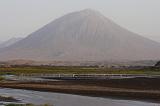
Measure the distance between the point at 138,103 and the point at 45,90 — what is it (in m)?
19.4

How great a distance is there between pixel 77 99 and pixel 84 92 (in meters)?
7.48

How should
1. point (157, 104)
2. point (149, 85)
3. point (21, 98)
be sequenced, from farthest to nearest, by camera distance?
point (149, 85) → point (21, 98) → point (157, 104)

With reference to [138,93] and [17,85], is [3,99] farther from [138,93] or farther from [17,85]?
[17,85]

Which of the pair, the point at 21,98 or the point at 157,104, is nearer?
the point at 157,104

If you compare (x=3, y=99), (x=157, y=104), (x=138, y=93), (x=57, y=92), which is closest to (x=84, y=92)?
(x=57, y=92)

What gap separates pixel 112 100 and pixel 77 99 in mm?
3726

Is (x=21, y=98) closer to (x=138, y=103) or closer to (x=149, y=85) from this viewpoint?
(x=138, y=103)

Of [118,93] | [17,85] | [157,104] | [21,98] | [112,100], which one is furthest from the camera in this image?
[17,85]

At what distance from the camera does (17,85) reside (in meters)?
63.7

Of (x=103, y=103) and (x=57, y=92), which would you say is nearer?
(x=103, y=103)

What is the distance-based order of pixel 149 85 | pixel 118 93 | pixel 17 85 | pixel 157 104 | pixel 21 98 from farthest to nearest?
pixel 17 85 < pixel 149 85 < pixel 118 93 < pixel 21 98 < pixel 157 104

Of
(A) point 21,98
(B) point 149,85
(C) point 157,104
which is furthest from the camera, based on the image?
(B) point 149,85

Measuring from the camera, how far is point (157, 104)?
125 feet

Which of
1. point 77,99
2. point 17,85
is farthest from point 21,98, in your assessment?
point 17,85
